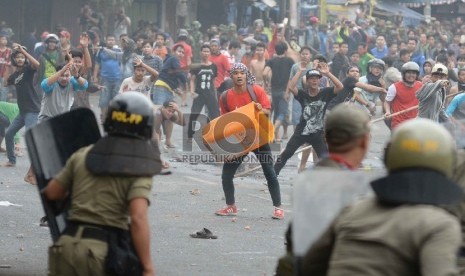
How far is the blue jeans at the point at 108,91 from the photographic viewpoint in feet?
61.6

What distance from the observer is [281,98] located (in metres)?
19.2

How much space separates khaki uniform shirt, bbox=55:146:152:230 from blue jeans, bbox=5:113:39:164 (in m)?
9.87

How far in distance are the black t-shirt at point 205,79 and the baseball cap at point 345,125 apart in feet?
47.5

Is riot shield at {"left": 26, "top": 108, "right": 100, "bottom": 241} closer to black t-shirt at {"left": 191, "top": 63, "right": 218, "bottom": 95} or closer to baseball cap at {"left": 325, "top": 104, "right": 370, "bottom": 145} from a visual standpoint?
baseball cap at {"left": 325, "top": 104, "right": 370, "bottom": 145}

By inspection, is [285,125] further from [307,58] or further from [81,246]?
[81,246]

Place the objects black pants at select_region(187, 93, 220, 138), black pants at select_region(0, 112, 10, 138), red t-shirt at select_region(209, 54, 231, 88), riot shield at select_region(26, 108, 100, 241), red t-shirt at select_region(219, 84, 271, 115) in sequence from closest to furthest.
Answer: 1. riot shield at select_region(26, 108, 100, 241)
2. red t-shirt at select_region(219, 84, 271, 115)
3. black pants at select_region(0, 112, 10, 138)
4. black pants at select_region(187, 93, 220, 138)
5. red t-shirt at select_region(209, 54, 231, 88)

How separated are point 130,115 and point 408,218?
1649 millimetres

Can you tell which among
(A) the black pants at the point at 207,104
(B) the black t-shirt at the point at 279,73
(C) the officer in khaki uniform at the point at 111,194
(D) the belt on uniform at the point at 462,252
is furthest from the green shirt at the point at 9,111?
(D) the belt on uniform at the point at 462,252

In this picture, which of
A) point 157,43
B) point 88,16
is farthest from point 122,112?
point 88,16

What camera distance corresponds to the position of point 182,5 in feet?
116

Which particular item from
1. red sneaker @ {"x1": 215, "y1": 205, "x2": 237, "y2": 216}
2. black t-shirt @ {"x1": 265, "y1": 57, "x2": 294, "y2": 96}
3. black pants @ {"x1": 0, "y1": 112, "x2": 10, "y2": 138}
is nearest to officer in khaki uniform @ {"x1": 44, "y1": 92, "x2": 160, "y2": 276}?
red sneaker @ {"x1": 215, "y1": 205, "x2": 237, "y2": 216}

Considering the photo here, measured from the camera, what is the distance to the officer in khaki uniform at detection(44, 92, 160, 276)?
464cm

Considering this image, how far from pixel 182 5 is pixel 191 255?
2641 centimetres

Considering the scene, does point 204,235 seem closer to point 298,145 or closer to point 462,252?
point 298,145
